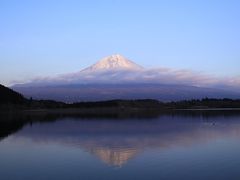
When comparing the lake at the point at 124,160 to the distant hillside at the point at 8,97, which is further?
the distant hillside at the point at 8,97

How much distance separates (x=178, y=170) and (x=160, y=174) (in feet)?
3.83

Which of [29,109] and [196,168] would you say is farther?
[29,109]

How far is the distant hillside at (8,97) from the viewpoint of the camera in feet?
359

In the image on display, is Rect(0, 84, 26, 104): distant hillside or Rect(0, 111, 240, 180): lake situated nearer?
Rect(0, 111, 240, 180): lake

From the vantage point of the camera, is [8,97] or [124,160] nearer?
[124,160]

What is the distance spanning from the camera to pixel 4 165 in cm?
1836

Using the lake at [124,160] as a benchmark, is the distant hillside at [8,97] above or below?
above

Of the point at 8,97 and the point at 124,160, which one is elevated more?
the point at 8,97

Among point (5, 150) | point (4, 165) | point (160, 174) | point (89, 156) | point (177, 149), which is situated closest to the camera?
point (160, 174)

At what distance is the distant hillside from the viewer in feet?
359

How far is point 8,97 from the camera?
112875mm

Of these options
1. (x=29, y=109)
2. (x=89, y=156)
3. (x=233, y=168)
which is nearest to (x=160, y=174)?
(x=233, y=168)

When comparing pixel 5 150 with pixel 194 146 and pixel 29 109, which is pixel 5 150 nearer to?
pixel 194 146

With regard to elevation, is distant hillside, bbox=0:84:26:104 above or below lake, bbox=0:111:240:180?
above
